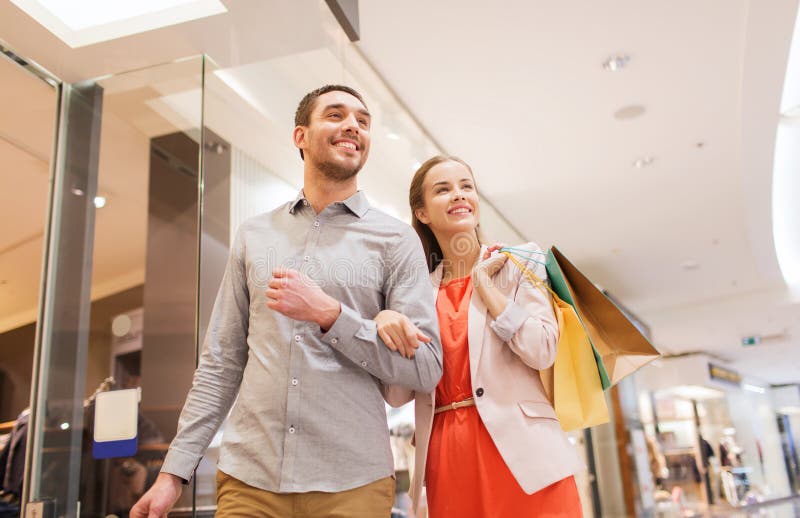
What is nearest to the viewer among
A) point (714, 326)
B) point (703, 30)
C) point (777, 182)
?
point (703, 30)

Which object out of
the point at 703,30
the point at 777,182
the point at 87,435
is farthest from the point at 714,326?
the point at 87,435

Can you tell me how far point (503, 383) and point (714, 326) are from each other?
39.3 ft

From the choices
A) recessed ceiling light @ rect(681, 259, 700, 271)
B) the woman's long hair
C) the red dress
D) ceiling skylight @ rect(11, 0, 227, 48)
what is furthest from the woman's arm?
recessed ceiling light @ rect(681, 259, 700, 271)

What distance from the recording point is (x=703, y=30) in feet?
13.1

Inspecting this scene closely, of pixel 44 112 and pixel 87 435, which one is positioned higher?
pixel 44 112

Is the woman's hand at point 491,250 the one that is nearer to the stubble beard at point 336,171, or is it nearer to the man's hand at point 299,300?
the stubble beard at point 336,171

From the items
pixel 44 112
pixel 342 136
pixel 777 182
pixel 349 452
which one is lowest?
pixel 349 452

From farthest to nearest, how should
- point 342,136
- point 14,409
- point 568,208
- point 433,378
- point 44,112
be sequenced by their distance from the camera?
1. point 568,208
2. point 44,112
3. point 14,409
4. point 342,136
5. point 433,378

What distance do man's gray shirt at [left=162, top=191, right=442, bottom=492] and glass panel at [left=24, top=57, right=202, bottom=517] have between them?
1.17 meters

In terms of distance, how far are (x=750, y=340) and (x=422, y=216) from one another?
47.0 feet

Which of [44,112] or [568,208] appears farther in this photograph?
[568,208]

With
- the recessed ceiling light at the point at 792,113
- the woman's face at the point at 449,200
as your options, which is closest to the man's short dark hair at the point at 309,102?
the woman's face at the point at 449,200

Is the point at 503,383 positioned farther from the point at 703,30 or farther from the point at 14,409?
the point at 703,30

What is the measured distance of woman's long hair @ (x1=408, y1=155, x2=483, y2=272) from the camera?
1.94 m
